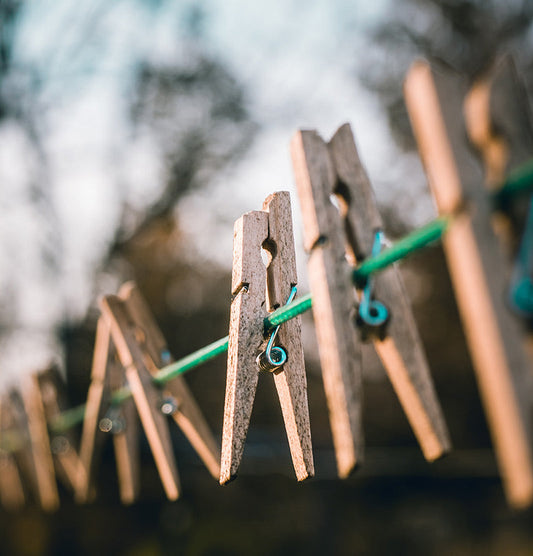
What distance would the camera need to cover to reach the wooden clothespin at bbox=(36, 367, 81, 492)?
7.82 ft

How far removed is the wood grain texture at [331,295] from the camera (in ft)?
2.45

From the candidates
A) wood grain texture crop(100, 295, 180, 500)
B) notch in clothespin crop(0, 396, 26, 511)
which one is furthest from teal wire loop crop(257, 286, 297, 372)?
notch in clothespin crop(0, 396, 26, 511)

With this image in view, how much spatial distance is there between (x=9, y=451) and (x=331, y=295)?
253cm

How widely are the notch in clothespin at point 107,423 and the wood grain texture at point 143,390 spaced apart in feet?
0.28

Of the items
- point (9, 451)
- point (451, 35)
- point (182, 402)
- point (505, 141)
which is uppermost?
point (451, 35)

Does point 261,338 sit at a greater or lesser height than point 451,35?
lesser

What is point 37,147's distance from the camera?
21.4ft

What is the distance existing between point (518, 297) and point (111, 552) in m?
6.29

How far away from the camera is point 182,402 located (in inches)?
62.5

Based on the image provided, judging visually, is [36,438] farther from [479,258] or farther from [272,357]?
[479,258]

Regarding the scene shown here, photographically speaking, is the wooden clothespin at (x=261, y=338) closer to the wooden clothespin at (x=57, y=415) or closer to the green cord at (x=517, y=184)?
the green cord at (x=517, y=184)

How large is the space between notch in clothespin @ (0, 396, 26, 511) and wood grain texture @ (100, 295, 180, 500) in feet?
4.12

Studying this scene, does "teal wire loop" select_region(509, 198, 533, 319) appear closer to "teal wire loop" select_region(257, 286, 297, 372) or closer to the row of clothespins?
the row of clothespins

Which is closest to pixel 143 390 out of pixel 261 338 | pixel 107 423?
pixel 107 423
